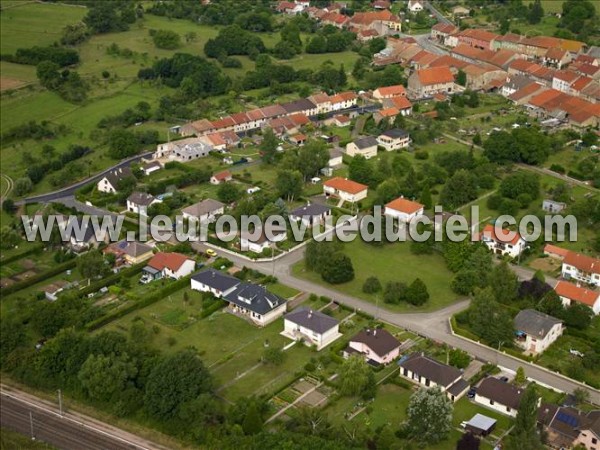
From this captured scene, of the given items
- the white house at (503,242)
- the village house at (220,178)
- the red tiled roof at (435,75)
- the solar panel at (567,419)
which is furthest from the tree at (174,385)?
the red tiled roof at (435,75)

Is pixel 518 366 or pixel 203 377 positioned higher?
pixel 203 377

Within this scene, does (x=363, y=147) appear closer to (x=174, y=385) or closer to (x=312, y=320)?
(x=312, y=320)

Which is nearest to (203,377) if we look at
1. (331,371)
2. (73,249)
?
(331,371)

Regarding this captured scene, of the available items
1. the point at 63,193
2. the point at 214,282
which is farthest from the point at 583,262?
the point at 63,193

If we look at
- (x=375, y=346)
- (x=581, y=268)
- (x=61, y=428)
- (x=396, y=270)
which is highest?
(x=375, y=346)

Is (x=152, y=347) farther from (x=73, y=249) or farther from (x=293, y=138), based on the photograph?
(x=293, y=138)

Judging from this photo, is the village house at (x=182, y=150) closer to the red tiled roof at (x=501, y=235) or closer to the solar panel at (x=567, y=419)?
the red tiled roof at (x=501, y=235)

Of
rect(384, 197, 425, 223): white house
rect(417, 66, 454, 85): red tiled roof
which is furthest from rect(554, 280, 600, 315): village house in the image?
rect(417, 66, 454, 85): red tiled roof
